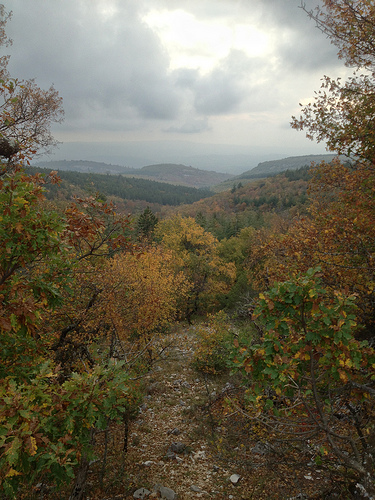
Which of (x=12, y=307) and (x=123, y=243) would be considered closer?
(x=12, y=307)

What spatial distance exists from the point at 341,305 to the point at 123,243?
517 cm

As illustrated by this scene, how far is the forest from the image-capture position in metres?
4.07

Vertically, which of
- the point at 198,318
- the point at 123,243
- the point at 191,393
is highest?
the point at 123,243

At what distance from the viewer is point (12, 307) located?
13.8ft

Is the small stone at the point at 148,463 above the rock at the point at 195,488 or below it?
below

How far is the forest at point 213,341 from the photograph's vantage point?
4.07 meters

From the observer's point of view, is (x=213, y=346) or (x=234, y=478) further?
(x=213, y=346)

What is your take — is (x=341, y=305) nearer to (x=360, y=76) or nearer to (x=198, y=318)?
(x=360, y=76)

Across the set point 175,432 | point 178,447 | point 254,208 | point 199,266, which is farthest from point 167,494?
point 254,208

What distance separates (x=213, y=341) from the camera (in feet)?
55.5

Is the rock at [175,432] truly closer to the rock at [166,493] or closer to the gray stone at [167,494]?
the rock at [166,493]

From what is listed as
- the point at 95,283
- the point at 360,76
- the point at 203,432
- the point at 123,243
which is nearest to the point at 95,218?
the point at 123,243

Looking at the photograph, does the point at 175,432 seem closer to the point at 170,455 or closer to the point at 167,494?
the point at 170,455

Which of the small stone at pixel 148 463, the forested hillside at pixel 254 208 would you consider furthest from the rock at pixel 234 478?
the forested hillside at pixel 254 208
